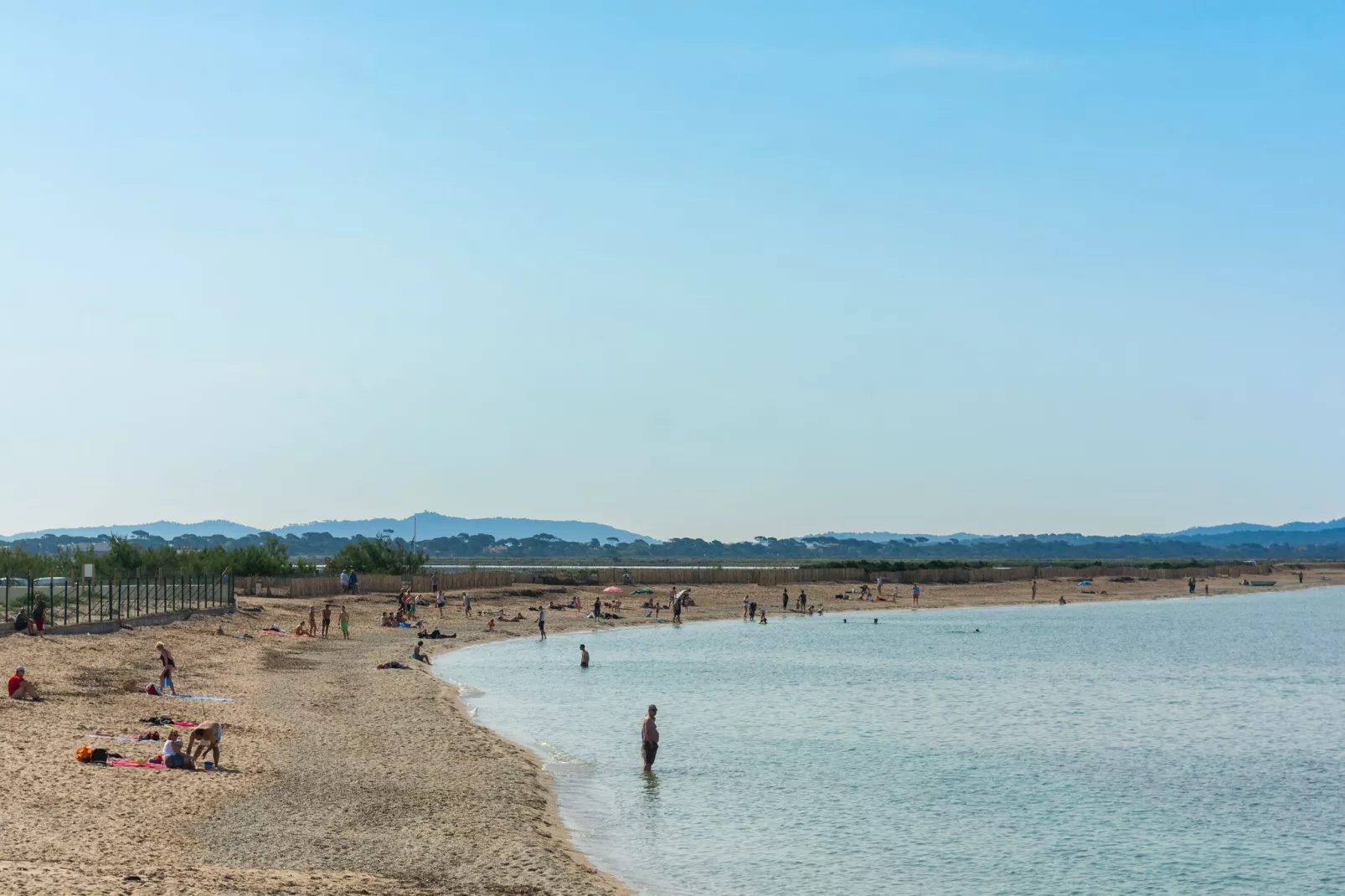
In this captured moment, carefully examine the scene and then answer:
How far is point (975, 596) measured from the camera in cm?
11400

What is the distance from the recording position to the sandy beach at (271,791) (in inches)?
612

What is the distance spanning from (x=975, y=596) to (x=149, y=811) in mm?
101937

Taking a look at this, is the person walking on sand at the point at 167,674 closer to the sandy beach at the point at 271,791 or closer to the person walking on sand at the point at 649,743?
the sandy beach at the point at 271,791

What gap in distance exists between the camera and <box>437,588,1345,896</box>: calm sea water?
67.4 feet

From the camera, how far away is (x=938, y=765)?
2998 cm

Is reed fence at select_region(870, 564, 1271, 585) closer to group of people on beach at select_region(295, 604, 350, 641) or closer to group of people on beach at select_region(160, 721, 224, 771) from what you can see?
group of people on beach at select_region(295, 604, 350, 641)

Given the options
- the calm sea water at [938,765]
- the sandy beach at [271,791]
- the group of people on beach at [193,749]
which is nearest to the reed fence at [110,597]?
the sandy beach at [271,791]

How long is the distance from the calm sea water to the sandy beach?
175 centimetres

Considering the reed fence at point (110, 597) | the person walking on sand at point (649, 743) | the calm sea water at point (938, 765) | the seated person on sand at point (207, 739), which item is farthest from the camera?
the reed fence at point (110, 597)

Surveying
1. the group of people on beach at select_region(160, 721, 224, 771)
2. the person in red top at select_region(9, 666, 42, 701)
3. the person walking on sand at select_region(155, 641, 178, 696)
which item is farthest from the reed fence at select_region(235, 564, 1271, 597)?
the group of people on beach at select_region(160, 721, 224, 771)

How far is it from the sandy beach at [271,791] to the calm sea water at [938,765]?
1.75m

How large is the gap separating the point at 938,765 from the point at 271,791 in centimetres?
1570

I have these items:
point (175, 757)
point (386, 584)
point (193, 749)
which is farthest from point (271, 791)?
point (386, 584)

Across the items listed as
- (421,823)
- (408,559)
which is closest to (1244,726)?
(421,823)
